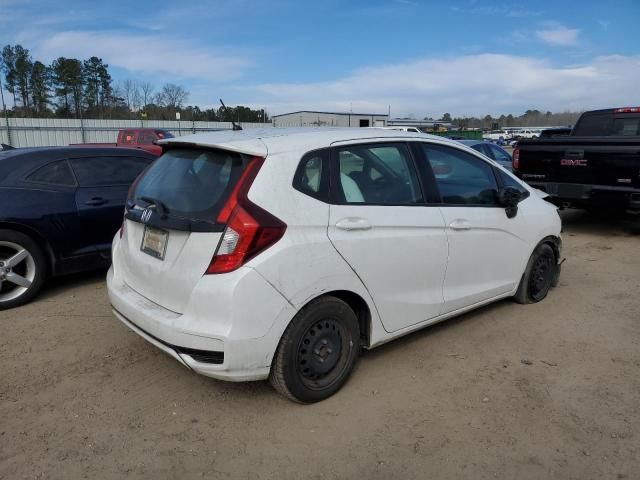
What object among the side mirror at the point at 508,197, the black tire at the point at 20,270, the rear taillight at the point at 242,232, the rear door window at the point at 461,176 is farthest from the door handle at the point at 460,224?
the black tire at the point at 20,270

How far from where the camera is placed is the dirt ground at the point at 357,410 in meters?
2.67

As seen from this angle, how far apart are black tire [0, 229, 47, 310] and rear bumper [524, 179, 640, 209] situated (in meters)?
7.36

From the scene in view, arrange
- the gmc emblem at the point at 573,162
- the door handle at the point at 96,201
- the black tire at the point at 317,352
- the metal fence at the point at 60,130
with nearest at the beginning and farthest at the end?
the black tire at the point at 317,352 → the door handle at the point at 96,201 → the gmc emblem at the point at 573,162 → the metal fence at the point at 60,130

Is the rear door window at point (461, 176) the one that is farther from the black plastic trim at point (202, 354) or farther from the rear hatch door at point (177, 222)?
the black plastic trim at point (202, 354)

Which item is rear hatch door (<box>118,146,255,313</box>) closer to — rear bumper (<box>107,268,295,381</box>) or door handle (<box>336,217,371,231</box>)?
rear bumper (<box>107,268,295,381</box>)

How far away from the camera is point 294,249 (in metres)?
2.85

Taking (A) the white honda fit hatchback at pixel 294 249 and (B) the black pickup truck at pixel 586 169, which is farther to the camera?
(B) the black pickup truck at pixel 586 169

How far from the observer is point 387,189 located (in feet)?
11.4

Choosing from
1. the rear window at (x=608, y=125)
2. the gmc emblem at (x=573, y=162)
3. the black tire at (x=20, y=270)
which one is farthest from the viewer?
the rear window at (x=608, y=125)

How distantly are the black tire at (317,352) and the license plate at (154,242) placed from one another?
0.90m

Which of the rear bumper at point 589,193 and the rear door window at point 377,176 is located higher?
the rear door window at point 377,176

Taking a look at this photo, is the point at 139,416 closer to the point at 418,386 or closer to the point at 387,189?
the point at 418,386

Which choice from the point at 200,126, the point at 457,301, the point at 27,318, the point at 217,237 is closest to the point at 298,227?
the point at 217,237

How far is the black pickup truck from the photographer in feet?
24.3
